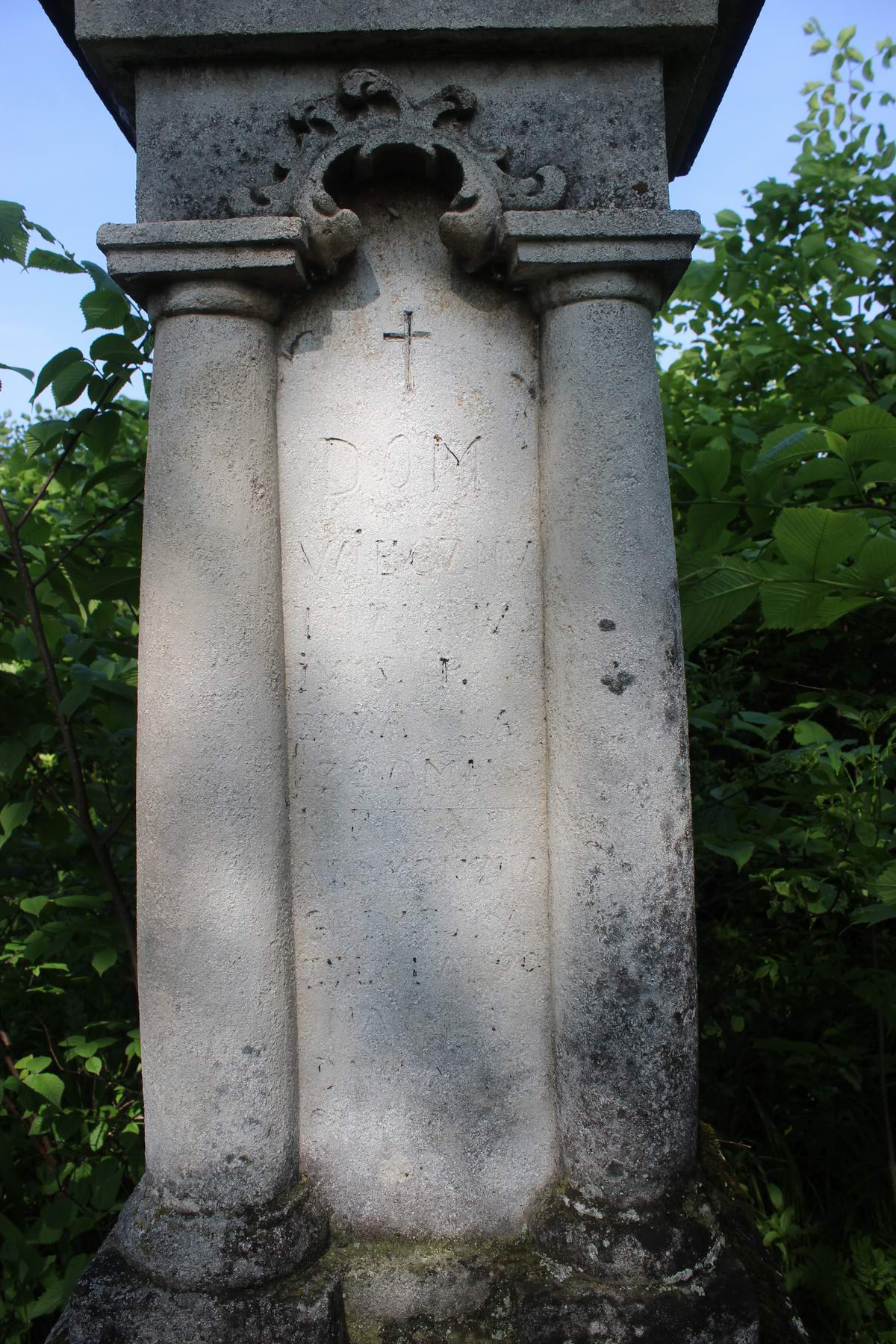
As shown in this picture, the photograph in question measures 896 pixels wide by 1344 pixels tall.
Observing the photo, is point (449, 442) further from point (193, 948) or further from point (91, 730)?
point (91, 730)

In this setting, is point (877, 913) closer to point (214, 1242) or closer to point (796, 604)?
point (796, 604)

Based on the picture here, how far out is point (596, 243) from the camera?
74.4 inches

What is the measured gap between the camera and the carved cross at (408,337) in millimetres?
2002

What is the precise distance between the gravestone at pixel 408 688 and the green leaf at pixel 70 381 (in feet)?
1.95

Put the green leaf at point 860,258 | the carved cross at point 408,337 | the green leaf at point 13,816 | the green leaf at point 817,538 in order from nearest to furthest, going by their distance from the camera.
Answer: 1. the green leaf at point 817,538
2. the carved cross at point 408,337
3. the green leaf at point 13,816
4. the green leaf at point 860,258

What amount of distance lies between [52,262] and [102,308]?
196mm

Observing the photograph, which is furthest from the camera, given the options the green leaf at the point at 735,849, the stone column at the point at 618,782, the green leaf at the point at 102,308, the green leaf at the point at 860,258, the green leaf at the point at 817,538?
the green leaf at the point at 860,258

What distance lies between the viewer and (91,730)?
9.50ft

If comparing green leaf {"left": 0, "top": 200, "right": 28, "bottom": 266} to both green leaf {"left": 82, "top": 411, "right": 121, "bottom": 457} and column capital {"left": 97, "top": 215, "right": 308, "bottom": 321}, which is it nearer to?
column capital {"left": 97, "top": 215, "right": 308, "bottom": 321}

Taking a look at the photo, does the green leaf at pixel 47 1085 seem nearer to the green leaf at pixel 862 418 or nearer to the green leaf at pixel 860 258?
the green leaf at pixel 862 418

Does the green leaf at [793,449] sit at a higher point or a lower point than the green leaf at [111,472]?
lower

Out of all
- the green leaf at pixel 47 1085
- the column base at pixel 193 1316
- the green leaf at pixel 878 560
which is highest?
the green leaf at pixel 878 560

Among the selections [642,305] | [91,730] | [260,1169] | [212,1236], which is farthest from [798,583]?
[91,730]

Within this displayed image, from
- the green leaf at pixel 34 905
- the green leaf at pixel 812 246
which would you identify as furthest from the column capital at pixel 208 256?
the green leaf at pixel 812 246
